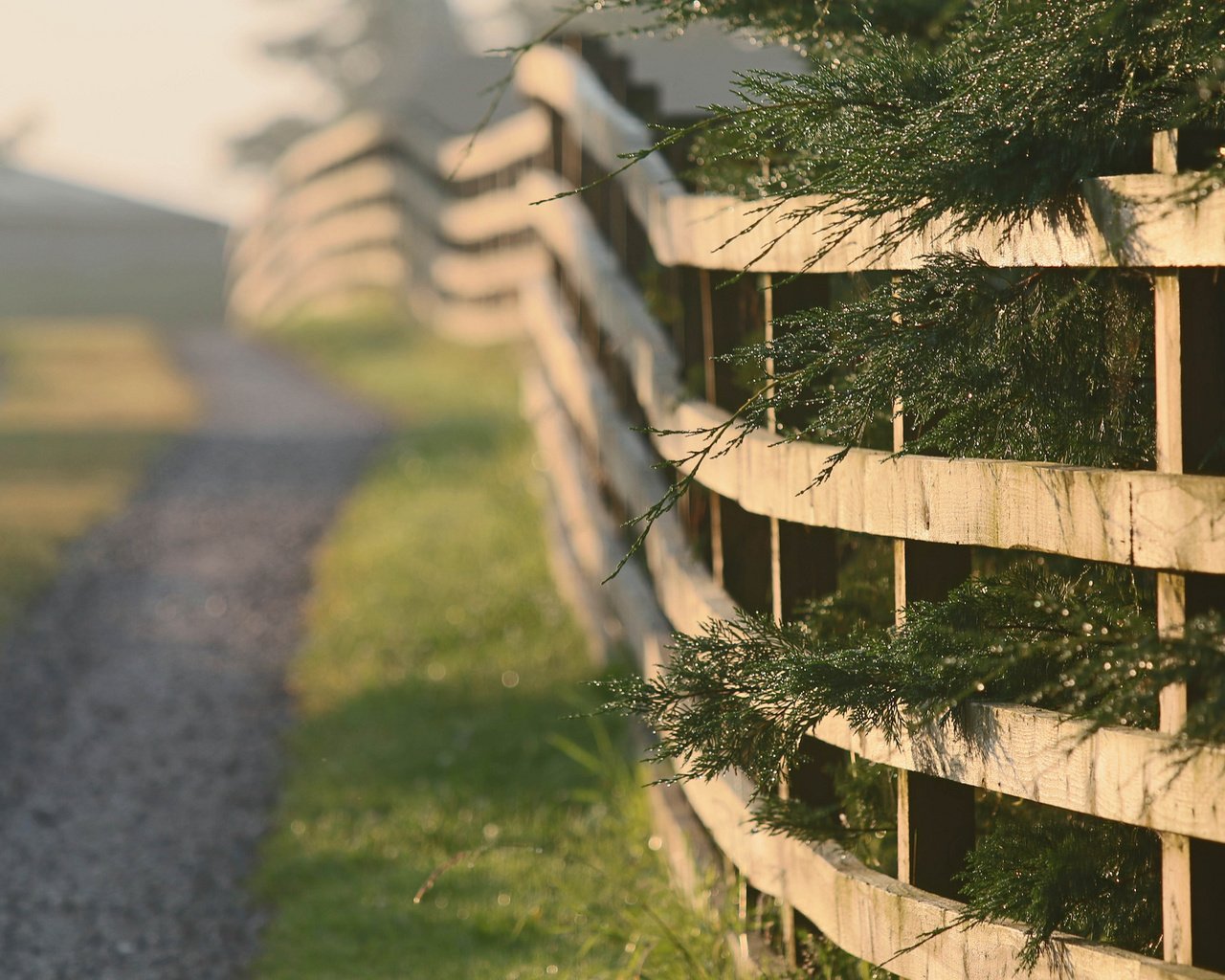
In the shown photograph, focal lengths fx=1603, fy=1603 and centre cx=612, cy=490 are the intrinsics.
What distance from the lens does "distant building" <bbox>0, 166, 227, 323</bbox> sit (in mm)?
32500

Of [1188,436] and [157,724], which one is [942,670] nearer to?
[1188,436]

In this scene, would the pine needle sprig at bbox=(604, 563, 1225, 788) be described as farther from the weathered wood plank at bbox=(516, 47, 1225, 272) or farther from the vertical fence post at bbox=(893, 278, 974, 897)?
the weathered wood plank at bbox=(516, 47, 1225, 272)

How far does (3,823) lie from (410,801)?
4.91 ft

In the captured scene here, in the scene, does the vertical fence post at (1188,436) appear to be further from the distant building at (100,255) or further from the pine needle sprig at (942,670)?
the distant building at (100,255)

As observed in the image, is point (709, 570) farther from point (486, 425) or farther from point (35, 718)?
point (486, 425)

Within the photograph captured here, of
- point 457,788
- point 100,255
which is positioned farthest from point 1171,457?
point 100,255

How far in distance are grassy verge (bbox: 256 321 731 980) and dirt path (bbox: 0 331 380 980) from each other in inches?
8.0

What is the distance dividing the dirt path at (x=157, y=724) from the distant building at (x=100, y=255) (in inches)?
761

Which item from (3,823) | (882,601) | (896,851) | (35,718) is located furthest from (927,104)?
(35,718)

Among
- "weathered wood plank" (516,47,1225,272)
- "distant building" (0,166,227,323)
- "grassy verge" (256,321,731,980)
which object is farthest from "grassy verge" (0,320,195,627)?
"distant building" (0,166,227,323)

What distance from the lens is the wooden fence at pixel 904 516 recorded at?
7.97 ft

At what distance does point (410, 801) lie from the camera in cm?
559

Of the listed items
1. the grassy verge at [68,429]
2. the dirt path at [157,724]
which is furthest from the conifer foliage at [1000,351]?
the grassy verge at [68,429]

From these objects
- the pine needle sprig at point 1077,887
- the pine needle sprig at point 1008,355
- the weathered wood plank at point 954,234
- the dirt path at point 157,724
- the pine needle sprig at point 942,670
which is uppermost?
the weathered wood plank at point 954,234
